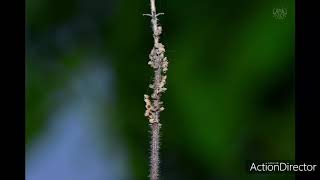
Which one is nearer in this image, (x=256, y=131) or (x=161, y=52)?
(x=161, y=52)

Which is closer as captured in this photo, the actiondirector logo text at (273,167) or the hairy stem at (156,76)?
the hairy stem at (156,76)

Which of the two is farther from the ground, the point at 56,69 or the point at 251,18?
the point at 251,18

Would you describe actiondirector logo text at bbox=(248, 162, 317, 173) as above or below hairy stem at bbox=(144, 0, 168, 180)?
below

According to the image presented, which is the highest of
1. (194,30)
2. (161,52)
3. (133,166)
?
(194,30)

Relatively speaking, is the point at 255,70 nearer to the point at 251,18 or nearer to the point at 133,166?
the point at 251,18

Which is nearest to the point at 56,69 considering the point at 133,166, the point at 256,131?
the point at 133,166

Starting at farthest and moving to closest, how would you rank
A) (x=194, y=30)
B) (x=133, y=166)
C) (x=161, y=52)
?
(x=194, y=30) < (x=133, y=166) < (x=161, y=52)

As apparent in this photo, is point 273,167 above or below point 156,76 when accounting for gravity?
below

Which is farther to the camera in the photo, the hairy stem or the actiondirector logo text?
the actiondirector logo text

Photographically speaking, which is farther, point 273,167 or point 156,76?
point 273,167

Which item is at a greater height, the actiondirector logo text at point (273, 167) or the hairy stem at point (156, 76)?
the hairy stem at point (156, 76)

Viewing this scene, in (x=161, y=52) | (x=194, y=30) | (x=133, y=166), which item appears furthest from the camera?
(x=194, y=30)
